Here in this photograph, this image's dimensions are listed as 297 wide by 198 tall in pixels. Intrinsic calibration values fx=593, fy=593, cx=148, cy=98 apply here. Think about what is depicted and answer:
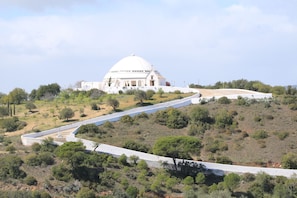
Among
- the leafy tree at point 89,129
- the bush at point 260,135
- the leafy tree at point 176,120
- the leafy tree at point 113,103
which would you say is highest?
the leafy tree at point 113,103

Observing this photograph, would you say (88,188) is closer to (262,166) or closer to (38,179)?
(38,179)

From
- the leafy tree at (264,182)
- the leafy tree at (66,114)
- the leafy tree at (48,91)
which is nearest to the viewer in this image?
the leafy tree at (264,182)

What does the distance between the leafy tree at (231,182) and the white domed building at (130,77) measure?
119 ft

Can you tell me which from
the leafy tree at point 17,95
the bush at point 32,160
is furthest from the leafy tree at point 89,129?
the leafy tree at point 17,95

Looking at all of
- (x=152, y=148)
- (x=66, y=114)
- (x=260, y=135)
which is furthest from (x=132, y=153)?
(x=66, y=114)

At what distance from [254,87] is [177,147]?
3741 centimetres

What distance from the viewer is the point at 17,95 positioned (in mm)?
74875

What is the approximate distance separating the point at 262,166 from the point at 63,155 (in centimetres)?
1679

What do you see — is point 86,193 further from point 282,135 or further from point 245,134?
point 282,135

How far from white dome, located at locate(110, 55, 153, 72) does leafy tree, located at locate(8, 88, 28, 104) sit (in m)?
14.5

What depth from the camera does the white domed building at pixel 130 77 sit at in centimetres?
8132

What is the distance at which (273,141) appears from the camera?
55500 millimetres

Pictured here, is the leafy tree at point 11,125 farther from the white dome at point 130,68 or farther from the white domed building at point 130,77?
the white dome at point 130,68

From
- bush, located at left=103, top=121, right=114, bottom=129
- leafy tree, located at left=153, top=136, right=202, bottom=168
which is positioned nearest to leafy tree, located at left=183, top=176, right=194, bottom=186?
leafy tree, located at left=153, top=136, right=202, bottom=168
